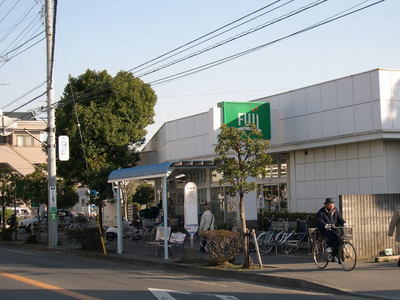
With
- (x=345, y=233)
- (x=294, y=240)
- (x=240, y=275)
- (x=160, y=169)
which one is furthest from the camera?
(x=294, y=240)

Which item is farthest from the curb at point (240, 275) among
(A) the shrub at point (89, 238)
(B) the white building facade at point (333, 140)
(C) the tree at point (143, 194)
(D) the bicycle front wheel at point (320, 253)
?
(C) the tree at point (143, 194)

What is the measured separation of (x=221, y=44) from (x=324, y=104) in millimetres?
5457

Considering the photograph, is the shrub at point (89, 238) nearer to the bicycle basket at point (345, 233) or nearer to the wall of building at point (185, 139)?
the wall of building at point (185, 139)

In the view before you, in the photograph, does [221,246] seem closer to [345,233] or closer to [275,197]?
[345,233]

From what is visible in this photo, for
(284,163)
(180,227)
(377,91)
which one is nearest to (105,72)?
(180,227)

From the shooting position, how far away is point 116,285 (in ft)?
45.8

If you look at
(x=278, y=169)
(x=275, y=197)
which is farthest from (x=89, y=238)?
(x=278, y=169)

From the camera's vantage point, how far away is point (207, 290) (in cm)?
1331

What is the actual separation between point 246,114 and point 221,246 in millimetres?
8085

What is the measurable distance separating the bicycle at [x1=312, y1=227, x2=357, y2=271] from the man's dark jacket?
191 millimetres

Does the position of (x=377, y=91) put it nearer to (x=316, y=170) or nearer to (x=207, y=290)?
(x=316, y=170)

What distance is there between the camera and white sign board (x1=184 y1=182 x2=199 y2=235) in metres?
19.7

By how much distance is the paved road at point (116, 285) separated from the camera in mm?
12352

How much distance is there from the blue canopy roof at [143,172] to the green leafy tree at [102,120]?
9.95 m
